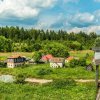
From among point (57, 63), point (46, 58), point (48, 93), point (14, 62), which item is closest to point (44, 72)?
point (57, 63)

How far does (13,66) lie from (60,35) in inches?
3768

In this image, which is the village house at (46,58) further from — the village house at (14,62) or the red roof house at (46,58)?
the village house at (14,62)

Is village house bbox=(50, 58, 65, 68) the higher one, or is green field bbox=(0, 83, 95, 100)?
village house bbox=(50, 58, 65, 68)

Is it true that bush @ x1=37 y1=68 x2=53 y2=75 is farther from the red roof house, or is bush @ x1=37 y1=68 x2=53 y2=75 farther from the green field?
the red roof house

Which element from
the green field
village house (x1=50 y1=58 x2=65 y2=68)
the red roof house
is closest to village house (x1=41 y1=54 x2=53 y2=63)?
the red roof house

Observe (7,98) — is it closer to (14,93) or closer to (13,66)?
(14,93)

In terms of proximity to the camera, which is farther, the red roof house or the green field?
the red roof house

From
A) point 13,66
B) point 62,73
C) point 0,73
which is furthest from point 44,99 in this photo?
point 13,66

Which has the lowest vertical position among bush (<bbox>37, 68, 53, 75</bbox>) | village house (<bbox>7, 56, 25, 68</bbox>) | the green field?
the green field

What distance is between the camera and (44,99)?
3788 centimetres

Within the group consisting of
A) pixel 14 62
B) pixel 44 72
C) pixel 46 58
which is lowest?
pixel 44 72

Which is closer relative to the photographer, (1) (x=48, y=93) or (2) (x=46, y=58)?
(1) (x=48, y=93)

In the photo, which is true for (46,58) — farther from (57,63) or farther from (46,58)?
(57,63)

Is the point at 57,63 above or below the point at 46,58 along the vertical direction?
below
